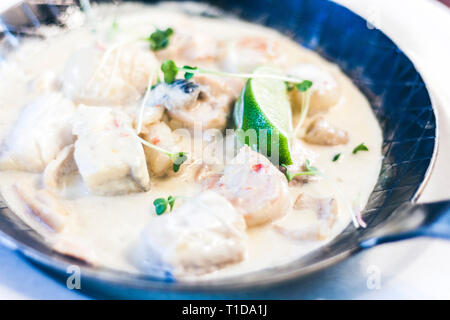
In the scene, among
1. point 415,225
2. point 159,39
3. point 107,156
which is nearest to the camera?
point 415,225

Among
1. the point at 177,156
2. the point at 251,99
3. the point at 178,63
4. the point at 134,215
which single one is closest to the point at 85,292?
the point at 134,215

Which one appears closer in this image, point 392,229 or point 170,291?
point 170,291

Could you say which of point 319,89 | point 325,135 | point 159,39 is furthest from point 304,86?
point 159,39

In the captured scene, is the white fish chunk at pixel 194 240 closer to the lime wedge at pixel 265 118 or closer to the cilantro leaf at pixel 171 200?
the cilantro leaf at pixel 171 200

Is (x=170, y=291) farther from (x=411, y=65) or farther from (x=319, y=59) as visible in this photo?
(x=319, y=59)

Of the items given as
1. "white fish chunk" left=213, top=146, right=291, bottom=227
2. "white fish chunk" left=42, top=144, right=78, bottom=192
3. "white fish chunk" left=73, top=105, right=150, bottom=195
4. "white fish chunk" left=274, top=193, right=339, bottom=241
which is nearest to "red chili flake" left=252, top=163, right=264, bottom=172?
"white fish chunk" left=213, top=146, right=291, bottom=227

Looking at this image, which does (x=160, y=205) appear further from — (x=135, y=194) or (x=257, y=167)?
(x=257, y=167)

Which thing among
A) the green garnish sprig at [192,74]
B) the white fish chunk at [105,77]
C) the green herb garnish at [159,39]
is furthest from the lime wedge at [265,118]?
the green herb garnish at [159,39]
